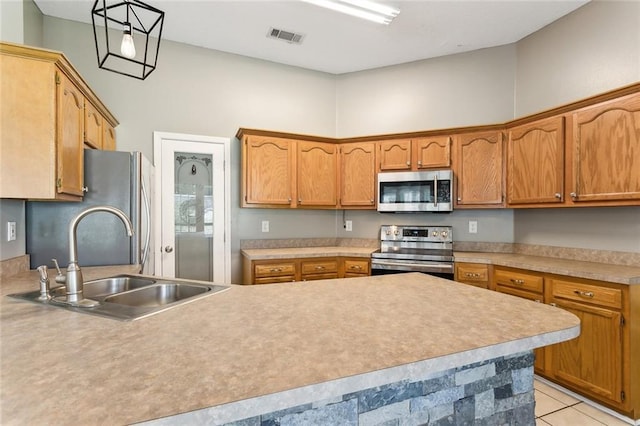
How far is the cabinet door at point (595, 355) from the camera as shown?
208 centimetres

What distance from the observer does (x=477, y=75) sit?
3.58 m

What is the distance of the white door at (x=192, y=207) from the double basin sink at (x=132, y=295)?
1592mm

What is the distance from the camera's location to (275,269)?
10.5 feet

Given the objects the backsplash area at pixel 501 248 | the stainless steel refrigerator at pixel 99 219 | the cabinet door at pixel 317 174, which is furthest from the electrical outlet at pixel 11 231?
the cabinet door at pixel 317 174

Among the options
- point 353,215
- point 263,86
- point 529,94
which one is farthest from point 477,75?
point 263,86

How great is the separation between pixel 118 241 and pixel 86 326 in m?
1.51

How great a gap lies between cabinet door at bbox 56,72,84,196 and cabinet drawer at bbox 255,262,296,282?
5.22 feet

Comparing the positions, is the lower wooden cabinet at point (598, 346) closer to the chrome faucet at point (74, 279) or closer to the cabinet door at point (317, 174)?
the cabinet door at point (317, 174)

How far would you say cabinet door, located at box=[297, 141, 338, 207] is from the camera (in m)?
3.61

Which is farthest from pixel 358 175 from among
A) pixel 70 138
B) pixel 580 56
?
pixel 70 138

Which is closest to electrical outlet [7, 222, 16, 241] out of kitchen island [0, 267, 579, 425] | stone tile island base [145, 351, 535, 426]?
kitchen island [0, 267, 579, 425]

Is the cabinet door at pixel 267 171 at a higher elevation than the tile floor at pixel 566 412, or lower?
higher

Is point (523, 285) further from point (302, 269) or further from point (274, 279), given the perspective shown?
point (274, 279)

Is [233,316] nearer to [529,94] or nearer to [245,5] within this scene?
[245,5]
